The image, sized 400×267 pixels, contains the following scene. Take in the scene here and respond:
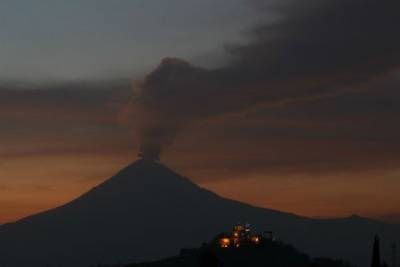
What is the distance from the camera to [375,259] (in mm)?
47406

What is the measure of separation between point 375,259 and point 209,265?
1074 centimetres

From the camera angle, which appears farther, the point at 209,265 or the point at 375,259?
the point at 375,259

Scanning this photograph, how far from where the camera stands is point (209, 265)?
131ft
